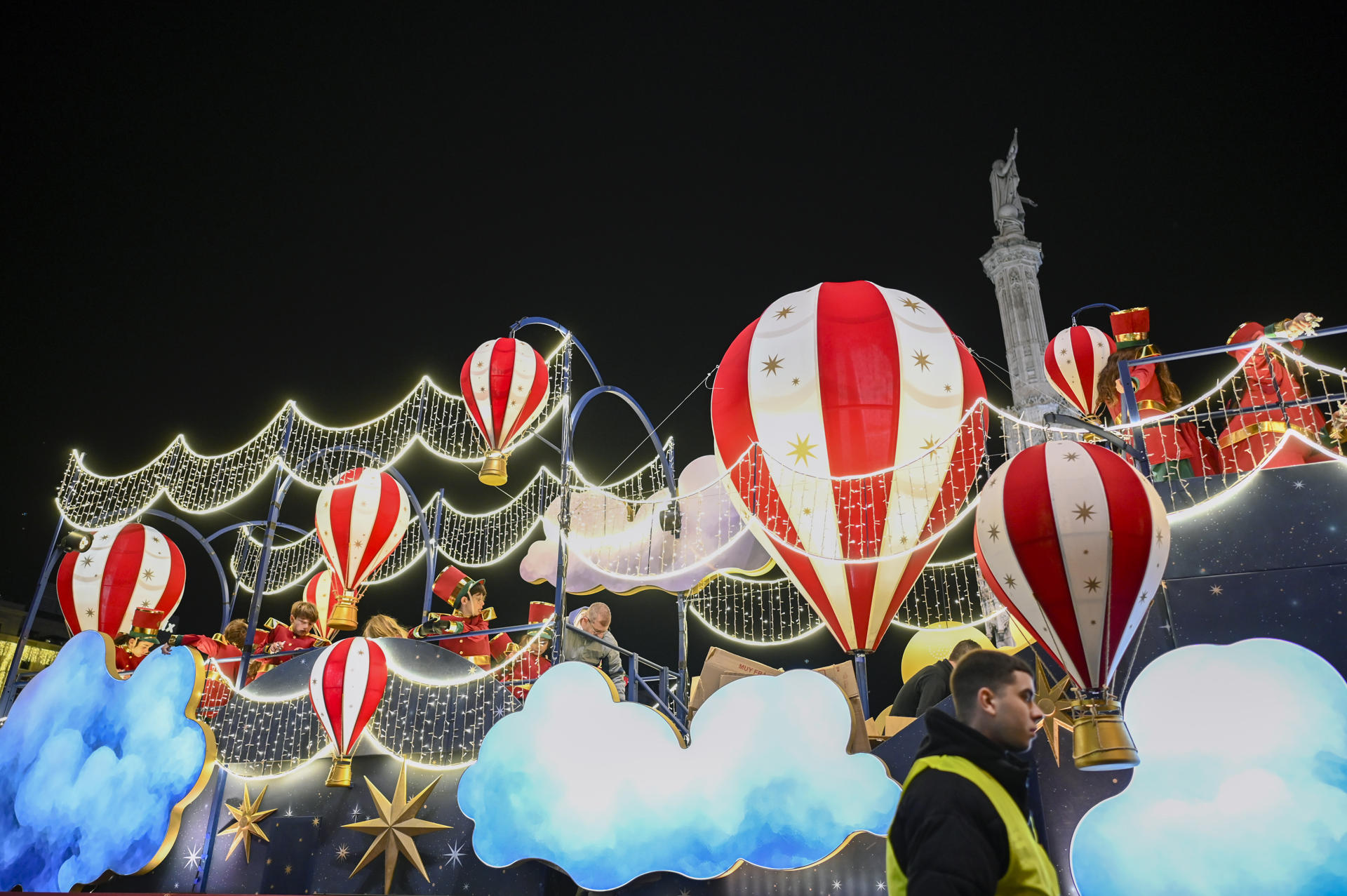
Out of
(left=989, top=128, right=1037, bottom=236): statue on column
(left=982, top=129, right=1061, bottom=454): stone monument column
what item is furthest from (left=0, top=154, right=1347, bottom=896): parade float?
(left=989, top=128, right=1037, bottom=236): statue on column

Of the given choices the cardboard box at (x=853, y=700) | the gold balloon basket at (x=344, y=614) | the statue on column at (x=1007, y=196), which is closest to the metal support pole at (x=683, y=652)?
the cardboard box at (x=853, y=700)

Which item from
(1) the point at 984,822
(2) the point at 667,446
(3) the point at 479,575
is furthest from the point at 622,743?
(3) the point at 479,575

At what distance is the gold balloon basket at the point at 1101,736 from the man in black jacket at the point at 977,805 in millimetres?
2346

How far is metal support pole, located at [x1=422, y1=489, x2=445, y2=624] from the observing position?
10.7m

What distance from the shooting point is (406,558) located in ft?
38.9

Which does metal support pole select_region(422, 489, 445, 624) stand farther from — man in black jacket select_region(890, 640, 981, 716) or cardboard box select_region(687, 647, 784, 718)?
man in black jacket select_region(890, 640, 981, 716)

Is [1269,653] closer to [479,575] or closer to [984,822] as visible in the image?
[984,822]

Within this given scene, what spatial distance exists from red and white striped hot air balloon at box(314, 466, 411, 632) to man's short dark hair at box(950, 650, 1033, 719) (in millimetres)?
7782

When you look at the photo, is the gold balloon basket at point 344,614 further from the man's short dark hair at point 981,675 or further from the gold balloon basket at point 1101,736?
the man's short dark hair at point 981,675

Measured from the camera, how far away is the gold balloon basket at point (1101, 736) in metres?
4.37

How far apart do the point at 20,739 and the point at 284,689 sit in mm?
3209

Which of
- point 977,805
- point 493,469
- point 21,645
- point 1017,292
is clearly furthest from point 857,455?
point 1017,292

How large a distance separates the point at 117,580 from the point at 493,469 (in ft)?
18.9

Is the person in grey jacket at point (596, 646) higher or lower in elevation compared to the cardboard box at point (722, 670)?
higher
